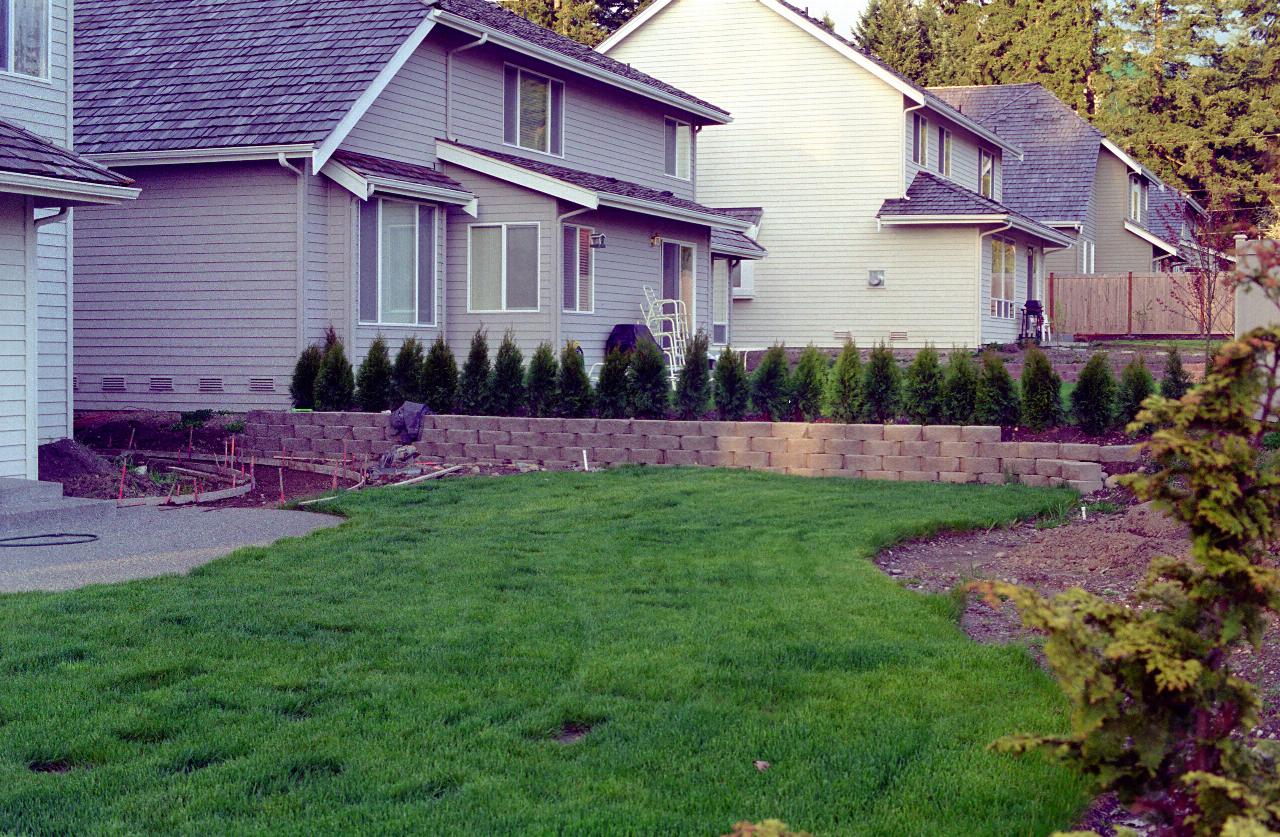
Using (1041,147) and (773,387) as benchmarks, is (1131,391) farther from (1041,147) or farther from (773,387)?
(1041,147)

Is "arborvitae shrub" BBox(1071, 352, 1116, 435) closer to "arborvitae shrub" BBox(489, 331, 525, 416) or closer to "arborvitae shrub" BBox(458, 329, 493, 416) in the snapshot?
"arborvitae shrub" BBox(489, 331, 525, 416)

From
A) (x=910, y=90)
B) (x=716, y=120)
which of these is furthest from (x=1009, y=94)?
(x=716, y=120)

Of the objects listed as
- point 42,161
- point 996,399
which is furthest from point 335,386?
point 996,399

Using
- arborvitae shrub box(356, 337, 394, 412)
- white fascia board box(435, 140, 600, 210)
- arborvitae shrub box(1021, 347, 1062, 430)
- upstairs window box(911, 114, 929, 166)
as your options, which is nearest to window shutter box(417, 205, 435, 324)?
white fascia board box(435, 140, 600, 210)

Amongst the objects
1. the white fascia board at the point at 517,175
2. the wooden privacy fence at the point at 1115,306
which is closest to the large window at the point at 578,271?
the white fascia board at the point at 517,175

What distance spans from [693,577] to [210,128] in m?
11.4

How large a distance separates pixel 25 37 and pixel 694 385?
6.85 meters

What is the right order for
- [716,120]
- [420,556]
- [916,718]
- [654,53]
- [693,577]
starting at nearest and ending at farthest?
[916,718]
[693,577]
[420,556]
[716,120]
[654,53]

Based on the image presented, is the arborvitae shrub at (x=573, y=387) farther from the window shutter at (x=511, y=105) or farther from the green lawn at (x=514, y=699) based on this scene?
the window shutter at (x=511, y=105)

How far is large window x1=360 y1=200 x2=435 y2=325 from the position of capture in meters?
16.5

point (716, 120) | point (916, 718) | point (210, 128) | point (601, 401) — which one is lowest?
point (916, 718)

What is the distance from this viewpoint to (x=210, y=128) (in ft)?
52.5

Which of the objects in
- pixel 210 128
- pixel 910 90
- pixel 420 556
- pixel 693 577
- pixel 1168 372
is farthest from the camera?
pixel 910 90

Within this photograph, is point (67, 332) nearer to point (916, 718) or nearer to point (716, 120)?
point (916, 718)
